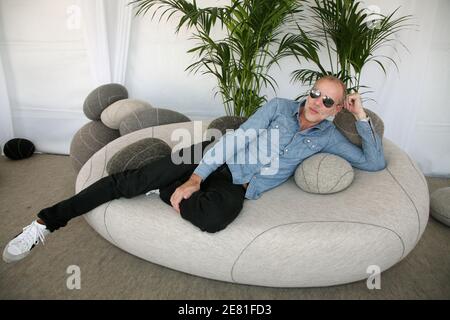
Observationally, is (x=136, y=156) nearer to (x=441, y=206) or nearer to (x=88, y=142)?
(x=88, y=142)

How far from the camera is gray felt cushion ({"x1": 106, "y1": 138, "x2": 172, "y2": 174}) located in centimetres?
175

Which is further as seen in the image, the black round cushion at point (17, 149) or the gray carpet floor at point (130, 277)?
the black round cushion at point (17, 149)

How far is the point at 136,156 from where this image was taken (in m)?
1.78

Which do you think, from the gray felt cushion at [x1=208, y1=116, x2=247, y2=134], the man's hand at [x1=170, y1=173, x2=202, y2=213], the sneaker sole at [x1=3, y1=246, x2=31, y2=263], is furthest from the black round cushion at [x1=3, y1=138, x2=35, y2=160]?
the man's hand at [x1=170, y1=173, x2=202, y2=213]

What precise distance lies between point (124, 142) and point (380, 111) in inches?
82.8

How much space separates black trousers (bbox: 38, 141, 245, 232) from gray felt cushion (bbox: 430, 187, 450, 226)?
137 centimetres

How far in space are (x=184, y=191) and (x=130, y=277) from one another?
0.49m

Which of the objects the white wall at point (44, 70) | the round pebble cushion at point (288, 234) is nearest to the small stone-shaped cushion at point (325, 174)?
the round pebble cushion at point (288, 234)

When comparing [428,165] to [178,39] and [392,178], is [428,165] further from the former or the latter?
[178,39]

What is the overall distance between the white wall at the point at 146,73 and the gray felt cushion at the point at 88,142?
0.58 meters

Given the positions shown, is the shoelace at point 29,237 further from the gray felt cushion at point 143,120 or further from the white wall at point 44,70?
the white wall at point 44,70

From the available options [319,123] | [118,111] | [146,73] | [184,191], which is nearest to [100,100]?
[118,111]

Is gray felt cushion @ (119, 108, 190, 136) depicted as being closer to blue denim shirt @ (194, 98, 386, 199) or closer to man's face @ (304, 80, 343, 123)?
blue denim shirt @ (194, 98, 386, 199)

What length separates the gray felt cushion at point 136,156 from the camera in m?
1.75
